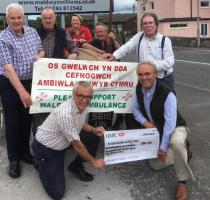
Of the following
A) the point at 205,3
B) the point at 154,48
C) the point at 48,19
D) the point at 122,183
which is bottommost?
the point at 122,183

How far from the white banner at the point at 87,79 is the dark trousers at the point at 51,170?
0.64 meters

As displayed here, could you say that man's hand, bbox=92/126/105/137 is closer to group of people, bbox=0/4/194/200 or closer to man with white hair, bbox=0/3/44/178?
group of people, bbox=0/4/194/200

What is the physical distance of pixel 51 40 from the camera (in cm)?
535

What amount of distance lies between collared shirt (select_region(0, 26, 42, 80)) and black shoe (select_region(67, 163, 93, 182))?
1.12 metres

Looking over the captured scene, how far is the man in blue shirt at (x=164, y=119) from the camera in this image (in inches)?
174

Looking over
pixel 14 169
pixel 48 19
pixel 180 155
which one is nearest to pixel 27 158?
pixel 14 169

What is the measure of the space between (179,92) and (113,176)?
565 centimetres

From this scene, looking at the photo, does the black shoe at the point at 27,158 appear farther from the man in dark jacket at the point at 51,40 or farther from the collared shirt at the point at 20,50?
the collared shirt at the point at 20,50

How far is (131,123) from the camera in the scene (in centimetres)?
536

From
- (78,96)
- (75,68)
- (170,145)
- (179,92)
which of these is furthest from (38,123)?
(179,92)

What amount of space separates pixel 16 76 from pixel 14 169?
1099mm

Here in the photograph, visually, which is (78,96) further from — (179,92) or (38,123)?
(179,92)

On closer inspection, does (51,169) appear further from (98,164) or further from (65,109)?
(65,109)

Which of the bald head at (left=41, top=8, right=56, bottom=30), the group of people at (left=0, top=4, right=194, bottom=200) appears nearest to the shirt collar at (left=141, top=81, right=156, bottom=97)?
the group of people at (left=0, top=4, right=194, bottom=200)
